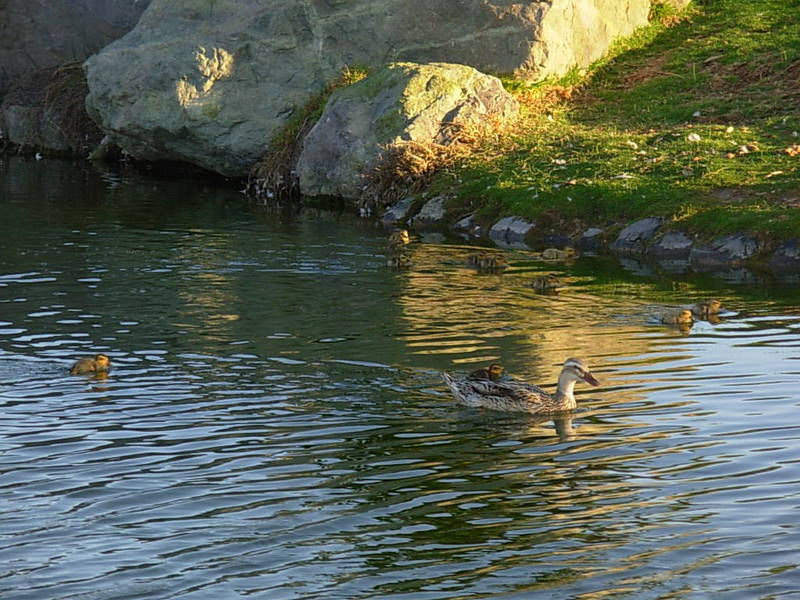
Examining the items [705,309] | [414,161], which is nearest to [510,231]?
[414,161]

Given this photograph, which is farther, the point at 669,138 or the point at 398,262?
the point at 669,138

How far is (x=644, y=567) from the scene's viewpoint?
9.43m

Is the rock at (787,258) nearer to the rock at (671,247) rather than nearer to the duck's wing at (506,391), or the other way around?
the rock at (671,247)

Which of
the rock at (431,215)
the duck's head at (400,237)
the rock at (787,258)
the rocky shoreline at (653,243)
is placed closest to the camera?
the rock at (787,258)

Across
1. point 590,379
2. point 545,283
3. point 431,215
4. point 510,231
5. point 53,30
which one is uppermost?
point 53,30

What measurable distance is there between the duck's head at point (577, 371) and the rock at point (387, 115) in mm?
14220

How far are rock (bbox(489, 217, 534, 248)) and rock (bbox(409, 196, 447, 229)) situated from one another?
1.46 meters

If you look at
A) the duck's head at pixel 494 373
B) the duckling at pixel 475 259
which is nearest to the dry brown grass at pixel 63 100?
the duckling at pixel 475 259

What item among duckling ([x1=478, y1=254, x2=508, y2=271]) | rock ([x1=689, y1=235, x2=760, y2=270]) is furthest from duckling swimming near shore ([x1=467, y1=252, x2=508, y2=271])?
rock ([x1=689, y1=235, x2=760, y2=270])

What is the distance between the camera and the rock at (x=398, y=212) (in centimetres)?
2638

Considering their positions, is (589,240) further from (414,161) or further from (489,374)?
(489,374)

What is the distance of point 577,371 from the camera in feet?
44.4

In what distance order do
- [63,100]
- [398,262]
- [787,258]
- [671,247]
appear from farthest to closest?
[63,100] → [671,247] → [398,262] → [787,258]

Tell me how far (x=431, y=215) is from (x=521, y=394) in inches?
504
